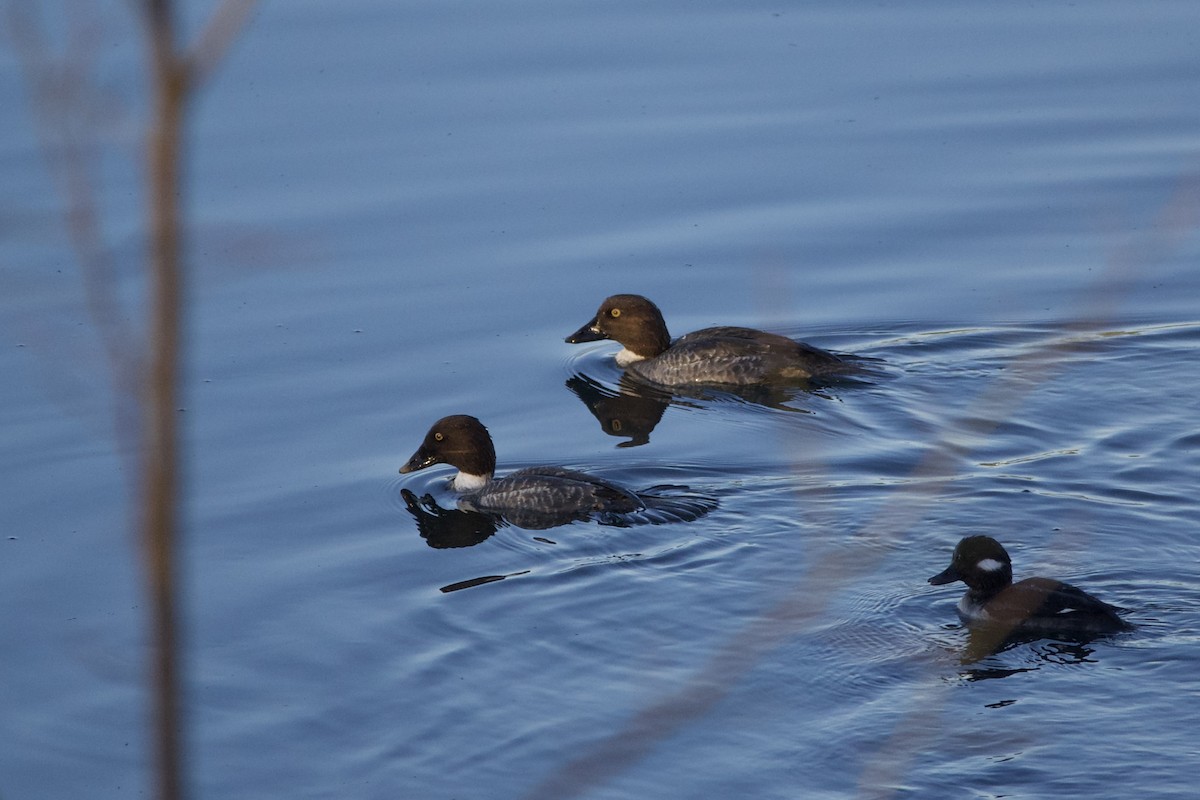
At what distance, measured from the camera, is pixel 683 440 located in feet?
36.5

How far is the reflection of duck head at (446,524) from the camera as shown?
9.82 metres

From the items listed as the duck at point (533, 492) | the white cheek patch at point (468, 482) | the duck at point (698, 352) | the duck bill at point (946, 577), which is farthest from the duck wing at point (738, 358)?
the duck bill at point (946, 577)

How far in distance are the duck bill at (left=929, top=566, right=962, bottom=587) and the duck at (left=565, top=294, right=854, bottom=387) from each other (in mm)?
3206

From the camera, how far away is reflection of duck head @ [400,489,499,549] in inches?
387

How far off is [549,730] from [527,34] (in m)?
11.2

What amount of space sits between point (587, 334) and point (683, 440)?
1585 millimetres

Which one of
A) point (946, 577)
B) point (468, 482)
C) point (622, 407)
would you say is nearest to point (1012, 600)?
point (946, 577)

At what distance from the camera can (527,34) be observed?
16969mm

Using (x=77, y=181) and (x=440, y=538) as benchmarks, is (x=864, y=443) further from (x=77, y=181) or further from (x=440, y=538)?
(x=77, y=181)

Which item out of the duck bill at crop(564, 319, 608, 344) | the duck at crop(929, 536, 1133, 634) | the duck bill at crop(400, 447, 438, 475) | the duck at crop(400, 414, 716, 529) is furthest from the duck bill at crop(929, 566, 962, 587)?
the duck bill at crop(564, 319, 608, 344)

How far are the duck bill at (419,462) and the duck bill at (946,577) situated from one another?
3.39 metres

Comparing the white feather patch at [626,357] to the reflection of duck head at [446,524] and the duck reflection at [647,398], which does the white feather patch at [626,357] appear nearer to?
the duck reflection at [647,398]

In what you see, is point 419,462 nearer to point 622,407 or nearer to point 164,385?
point 622,407

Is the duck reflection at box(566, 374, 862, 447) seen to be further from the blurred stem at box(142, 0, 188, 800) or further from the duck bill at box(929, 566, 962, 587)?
the blurred stem at box(142, 0, 188, 800)
